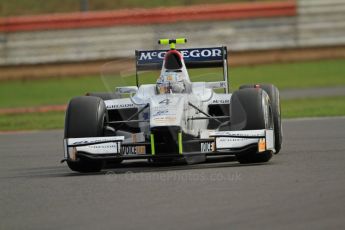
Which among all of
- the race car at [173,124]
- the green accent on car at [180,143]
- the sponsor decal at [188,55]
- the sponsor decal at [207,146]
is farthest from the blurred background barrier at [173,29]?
the green accent on car at [180,143]

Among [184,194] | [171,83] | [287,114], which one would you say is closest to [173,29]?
[287,114]

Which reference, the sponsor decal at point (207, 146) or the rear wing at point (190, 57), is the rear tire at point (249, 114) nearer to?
the sponsor decal at point (207, 146)

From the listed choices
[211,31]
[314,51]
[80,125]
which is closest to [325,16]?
[314,51]

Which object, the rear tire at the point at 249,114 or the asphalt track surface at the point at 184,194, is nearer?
the asphalt track surface at the point at 184,194

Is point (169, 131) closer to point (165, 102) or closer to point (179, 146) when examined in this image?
point (179, 146)

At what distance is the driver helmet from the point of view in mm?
13680

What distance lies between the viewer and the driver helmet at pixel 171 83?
1368 centimetres

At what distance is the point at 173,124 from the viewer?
12281 millimetres

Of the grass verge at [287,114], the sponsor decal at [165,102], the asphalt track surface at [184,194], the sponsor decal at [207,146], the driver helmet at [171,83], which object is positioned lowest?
the grass verge at [287,114]

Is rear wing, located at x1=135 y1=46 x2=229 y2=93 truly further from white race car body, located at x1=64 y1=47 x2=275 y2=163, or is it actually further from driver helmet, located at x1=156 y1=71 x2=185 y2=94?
driver helmet, located at x1=156 y1=71 x2=185 y2=94

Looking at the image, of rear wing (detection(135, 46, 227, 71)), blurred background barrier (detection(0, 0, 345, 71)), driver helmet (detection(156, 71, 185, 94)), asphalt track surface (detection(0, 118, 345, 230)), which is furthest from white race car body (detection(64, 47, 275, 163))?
blurred background barrier (detection(0, 0, 345, 71))

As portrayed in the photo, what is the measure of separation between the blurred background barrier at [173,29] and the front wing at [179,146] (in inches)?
745

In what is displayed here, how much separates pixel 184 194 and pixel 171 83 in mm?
3723

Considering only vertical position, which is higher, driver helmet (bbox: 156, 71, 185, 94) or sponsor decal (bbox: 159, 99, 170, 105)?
driver helmet (bbox: 156, 71, 185, 94)
